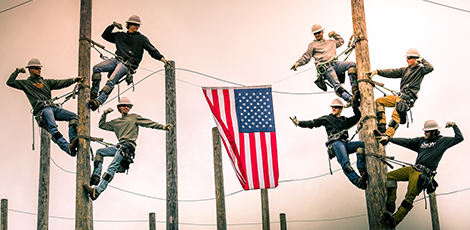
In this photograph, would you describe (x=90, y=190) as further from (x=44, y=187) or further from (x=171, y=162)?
(x=44, y=187)

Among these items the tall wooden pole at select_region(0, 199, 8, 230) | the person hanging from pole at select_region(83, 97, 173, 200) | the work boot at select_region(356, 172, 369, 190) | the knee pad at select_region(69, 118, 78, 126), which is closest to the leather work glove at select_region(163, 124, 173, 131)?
the person hanging from pole at select_region(83, 97, 173, 200)

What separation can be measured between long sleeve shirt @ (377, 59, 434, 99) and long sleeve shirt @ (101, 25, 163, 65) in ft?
16.5

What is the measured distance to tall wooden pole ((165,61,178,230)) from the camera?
11.3m

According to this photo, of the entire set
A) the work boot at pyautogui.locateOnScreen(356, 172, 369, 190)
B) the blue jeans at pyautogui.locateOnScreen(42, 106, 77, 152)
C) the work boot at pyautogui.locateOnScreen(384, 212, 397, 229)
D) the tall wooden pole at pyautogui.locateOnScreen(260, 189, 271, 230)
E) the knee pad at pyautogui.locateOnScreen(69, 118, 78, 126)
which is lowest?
the work boot at pyautogui.locateOnScreen(384, 212, 397, 229)

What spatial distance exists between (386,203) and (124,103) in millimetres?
5620

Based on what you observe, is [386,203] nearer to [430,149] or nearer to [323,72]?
[430,149]

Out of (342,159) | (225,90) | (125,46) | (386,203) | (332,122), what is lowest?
(386,203)

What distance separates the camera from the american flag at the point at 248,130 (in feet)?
38.1

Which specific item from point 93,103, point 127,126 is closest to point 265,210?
point 127,126

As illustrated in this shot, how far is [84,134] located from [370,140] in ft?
17.3

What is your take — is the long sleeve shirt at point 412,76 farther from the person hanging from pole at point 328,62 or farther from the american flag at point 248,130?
the american flag at point 248,130

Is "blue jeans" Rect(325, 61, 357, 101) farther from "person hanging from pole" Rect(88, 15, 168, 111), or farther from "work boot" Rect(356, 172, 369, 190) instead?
"person hanging from pole" Rect(88, 15, 168, 111)

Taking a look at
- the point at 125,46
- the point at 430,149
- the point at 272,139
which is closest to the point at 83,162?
the point at 125,46

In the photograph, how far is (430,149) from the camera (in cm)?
1007
